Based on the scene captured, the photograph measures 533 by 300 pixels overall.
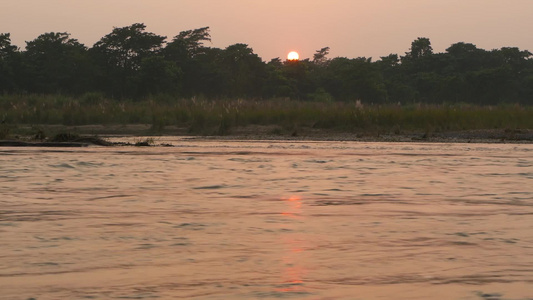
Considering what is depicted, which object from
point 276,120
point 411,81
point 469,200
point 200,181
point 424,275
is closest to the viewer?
point 424,275

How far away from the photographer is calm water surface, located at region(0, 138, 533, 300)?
4965 millimetres

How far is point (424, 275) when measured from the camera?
207 inches

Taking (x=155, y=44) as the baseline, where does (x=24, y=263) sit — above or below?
below

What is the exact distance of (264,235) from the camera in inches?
266

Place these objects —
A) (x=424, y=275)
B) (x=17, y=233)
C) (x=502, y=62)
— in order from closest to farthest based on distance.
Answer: (x=424, y=275)
(x=17, y=233)
(x=502, y=62)

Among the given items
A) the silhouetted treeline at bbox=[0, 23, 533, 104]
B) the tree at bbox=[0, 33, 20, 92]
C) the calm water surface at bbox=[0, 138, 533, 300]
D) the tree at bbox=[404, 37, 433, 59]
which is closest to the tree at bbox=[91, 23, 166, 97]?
the silhouetted treeline at bbox=[0, 23, 533, 104]

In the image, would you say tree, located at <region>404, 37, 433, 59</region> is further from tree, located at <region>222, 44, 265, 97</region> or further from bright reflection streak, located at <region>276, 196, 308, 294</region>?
bright reflection streak, located at <region>276, 196, 308, 294</region>

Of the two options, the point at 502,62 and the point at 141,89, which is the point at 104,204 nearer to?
the point at 141,89

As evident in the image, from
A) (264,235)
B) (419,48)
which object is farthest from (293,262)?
(419,48)

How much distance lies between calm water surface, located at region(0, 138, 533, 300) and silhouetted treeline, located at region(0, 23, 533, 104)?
52.1 metres

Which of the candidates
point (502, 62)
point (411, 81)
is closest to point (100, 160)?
point (411, 81)

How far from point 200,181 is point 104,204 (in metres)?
2.97

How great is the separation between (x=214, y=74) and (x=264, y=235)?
220 feet

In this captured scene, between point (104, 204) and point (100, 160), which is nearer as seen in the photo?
point (104, 204)
